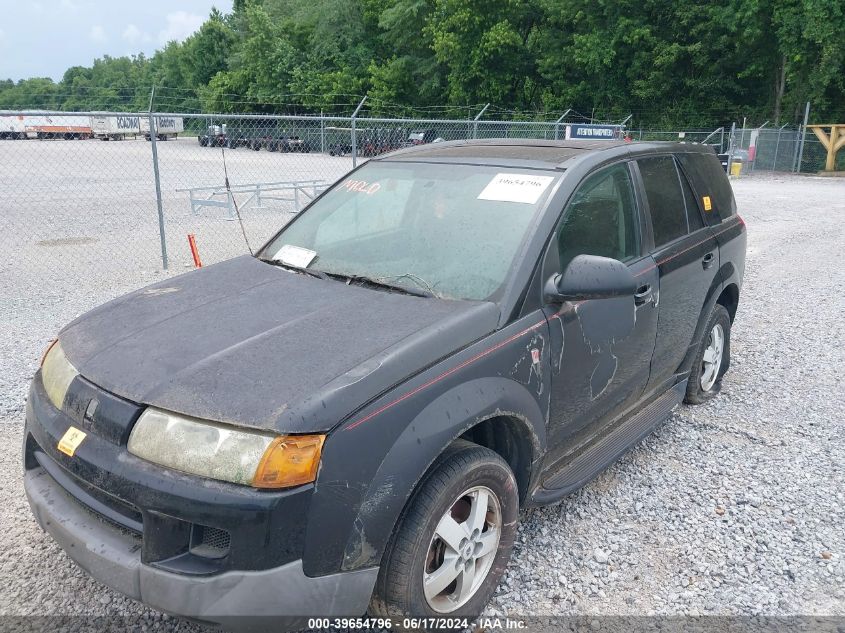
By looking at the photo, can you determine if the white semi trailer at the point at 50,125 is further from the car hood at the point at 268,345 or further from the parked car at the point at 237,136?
the car hood at the point at 268,345

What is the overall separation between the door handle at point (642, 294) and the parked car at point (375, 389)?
0.6 inches

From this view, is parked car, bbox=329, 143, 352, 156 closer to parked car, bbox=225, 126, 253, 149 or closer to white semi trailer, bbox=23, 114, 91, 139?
parked car, bbox=225, 126, 253, 149

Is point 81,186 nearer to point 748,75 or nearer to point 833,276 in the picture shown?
point 833,276

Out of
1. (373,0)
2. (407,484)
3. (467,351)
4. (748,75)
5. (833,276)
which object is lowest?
(833,276)

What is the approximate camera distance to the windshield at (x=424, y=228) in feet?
9.59

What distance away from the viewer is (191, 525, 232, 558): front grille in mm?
2047

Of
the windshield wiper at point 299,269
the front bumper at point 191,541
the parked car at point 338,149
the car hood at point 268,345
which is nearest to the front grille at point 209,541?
the front bumper at point 191,541

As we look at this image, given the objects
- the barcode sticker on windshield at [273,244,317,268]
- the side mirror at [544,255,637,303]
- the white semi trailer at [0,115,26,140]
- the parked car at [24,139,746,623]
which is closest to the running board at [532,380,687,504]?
the parked car at [24,139,746,623]

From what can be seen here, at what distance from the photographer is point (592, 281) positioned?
2.75 meters

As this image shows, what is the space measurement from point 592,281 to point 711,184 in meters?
2.33

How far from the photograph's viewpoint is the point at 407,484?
2211mm

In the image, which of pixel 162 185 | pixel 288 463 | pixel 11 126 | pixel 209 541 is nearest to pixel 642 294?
pixel 288 463

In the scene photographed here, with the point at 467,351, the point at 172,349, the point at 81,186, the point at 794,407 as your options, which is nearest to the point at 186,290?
the point at 172,349

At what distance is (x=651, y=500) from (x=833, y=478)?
1145mm
